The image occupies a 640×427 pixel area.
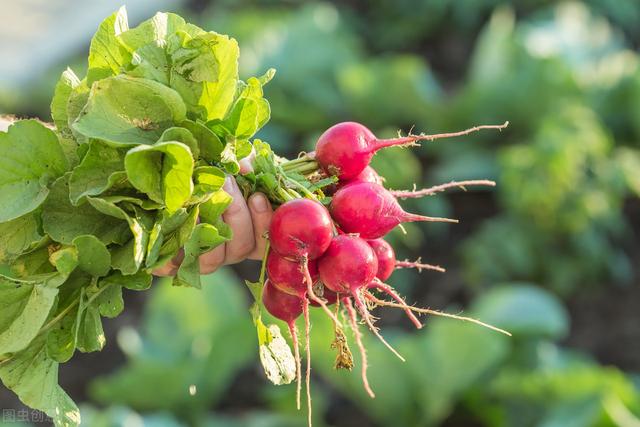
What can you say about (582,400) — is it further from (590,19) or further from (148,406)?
(590,19)

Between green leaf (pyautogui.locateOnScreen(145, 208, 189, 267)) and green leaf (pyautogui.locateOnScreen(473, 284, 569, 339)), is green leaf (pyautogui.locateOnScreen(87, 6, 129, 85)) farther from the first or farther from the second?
green leaf (pyautogui.locateOnScreen(473, 284, 569, 339))

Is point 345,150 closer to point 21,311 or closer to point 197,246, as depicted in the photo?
point 197,246

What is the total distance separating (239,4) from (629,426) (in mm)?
5333

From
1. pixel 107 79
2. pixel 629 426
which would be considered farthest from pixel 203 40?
pixel 629 426

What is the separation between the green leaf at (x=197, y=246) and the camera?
1666mm

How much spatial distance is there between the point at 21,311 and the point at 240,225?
43 centimetres

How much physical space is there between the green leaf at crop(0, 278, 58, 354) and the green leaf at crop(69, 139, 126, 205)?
184mm

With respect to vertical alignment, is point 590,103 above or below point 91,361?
above

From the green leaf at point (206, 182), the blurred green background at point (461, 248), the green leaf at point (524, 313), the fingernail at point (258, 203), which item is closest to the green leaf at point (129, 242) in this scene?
the green leaf at point (206, 182)

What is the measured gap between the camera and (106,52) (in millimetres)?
1728

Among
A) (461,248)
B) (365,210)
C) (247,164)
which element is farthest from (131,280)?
(461,248)

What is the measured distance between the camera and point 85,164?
1662 mm

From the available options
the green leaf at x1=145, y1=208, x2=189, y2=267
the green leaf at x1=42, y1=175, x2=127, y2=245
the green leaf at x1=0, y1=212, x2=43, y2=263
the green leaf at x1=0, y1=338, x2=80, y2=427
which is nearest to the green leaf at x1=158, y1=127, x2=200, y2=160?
the green leaf at x1=145, y1=208, x2=189, y2=267

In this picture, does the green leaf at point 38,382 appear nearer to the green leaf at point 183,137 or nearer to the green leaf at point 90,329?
the green leaf at point 90,329
